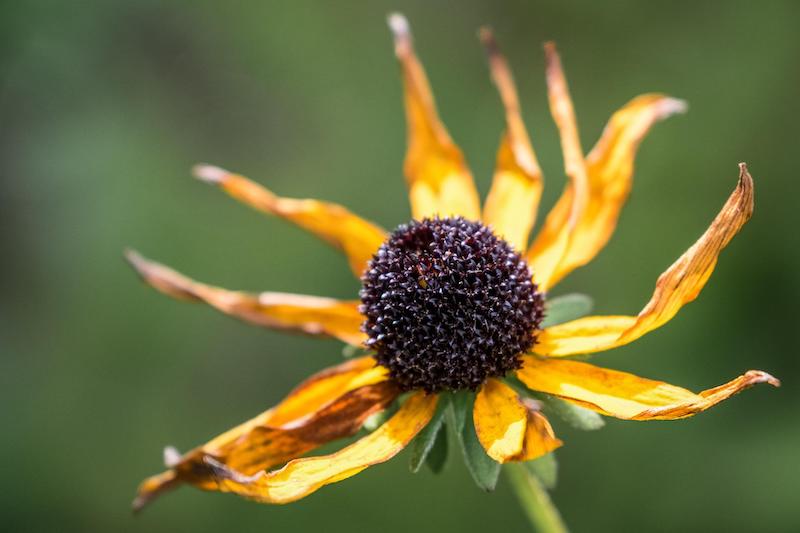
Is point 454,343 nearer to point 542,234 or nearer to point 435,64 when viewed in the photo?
point 542,234

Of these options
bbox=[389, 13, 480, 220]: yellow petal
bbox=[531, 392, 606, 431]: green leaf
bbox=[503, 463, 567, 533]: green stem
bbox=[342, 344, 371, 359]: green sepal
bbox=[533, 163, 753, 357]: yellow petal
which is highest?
bbox=[389, 13, 480, 220]: yellow petal

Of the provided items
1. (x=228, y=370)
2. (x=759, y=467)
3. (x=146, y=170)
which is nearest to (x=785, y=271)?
(x=759, y=467)

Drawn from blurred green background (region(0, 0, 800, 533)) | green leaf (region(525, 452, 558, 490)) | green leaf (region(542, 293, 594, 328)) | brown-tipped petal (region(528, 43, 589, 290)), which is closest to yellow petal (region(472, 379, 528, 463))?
green leaf (region(525, 452, 558, 490))

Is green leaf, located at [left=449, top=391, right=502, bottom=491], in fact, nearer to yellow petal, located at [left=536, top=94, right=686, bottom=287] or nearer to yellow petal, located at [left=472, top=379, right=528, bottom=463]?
yellow petal, located at [left=472, top=379, right=528, bottom=463]

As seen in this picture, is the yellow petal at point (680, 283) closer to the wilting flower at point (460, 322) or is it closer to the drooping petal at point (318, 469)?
the wilting flower at point (460, 322)

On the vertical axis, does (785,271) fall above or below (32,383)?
below

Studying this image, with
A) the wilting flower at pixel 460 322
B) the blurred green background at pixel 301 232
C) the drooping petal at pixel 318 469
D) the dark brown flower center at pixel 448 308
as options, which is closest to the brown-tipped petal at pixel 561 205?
the wilting flower at pixel 460 322
